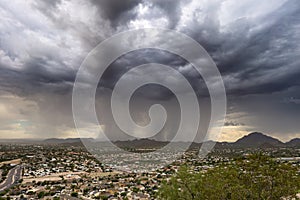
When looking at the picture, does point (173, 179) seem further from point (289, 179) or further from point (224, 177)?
point (289, 179)

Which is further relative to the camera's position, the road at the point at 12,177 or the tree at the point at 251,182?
the road at the point at 12,177

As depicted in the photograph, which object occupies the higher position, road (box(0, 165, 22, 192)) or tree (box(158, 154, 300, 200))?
tree (box(158, 154, 300, 200))

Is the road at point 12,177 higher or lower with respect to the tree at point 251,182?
lower

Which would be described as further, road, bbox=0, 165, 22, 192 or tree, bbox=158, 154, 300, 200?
road, bbox=0, 165, 22, 192

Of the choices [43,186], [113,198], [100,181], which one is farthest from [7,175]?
[113,198]

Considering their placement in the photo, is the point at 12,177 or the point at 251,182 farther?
the point at 12,177
